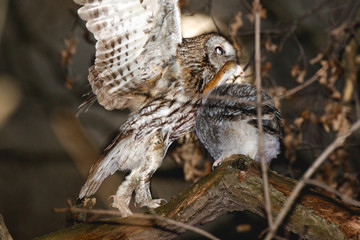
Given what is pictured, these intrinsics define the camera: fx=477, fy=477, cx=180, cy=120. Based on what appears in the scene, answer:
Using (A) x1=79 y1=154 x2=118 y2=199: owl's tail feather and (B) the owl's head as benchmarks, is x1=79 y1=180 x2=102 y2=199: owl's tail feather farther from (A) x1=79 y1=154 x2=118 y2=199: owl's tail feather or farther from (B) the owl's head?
(B) the owl's head

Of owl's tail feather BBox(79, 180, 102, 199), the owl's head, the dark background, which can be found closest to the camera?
owl's tail feather BBox(79, 180, 102, 199)

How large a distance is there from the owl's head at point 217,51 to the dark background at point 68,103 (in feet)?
3.79

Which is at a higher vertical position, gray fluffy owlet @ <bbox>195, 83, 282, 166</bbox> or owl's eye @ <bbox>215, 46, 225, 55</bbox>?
owl's eye @ <bbox>215, 46, 225, 55</bbox>

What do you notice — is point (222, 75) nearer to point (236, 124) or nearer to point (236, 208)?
point (236, 124)

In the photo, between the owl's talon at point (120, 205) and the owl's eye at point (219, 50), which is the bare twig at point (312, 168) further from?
the owl's eye at point (219, 50)

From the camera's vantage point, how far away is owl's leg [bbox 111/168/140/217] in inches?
96.8

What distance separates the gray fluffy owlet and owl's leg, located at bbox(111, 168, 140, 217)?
17.4 inches

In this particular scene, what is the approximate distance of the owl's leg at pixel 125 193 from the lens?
246 cm

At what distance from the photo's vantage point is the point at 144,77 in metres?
2.49

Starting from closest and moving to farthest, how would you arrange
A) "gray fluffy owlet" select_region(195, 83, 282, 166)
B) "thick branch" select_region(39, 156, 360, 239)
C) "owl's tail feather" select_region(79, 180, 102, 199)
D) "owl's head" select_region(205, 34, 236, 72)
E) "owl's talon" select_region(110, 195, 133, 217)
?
"thick branch" select_region(39, 156, 360, 239) < "gray fluffy owlet" select_region(195, 83, 282, 166) < "owl's talon" select_region(110, 195, 133, 217) < "owl's tail feather" select_region(79, 180, 102, 199) < "owl's head" select_region(205, 34, 236, 72)

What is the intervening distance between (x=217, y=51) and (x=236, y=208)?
100 cm

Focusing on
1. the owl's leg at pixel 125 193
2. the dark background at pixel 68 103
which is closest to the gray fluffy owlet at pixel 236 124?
the owl's leg at pixel 125 193

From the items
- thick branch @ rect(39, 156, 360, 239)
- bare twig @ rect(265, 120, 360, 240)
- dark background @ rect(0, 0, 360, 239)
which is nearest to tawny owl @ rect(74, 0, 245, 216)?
thick branch @ rect(39, 156, 360, 239)

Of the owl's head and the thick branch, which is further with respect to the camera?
the owl's head
